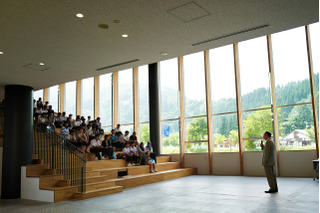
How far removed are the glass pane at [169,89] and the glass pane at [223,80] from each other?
207 cm

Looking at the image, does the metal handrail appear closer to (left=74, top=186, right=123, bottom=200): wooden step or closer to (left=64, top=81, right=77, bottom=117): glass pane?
(left=74, top=186, right=123, bottom=200): wooden step

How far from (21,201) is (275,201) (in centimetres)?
623

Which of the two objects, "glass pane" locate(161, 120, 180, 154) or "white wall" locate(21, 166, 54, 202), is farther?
"glass pane" locate(161, 120, 180, 154)

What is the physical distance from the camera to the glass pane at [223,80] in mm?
13086

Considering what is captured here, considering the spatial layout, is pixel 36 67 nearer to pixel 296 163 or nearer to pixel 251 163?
pixel 251 163

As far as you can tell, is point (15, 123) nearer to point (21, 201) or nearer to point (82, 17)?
point (21, 201)

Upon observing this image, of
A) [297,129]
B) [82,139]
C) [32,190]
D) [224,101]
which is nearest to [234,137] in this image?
[224,101]

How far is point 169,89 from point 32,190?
8974 mm

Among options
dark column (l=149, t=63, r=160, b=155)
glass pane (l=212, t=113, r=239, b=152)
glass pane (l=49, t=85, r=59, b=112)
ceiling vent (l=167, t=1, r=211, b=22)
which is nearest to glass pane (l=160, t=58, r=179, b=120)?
dark column (l=149, t=63, r=160, b=155)

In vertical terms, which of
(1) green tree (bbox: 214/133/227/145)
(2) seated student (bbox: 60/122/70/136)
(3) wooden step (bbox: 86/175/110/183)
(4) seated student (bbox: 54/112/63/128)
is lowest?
(3) wooden step (bbox: 86/175/110/183)

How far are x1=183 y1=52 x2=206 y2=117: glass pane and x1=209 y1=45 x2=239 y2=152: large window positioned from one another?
1.71ft

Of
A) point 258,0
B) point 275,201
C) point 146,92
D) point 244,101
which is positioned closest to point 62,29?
point 258,0

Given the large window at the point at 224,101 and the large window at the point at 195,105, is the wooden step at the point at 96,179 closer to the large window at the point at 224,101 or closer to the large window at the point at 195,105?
the large window at the point at 195,105

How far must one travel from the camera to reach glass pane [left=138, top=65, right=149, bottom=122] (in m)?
15.9
